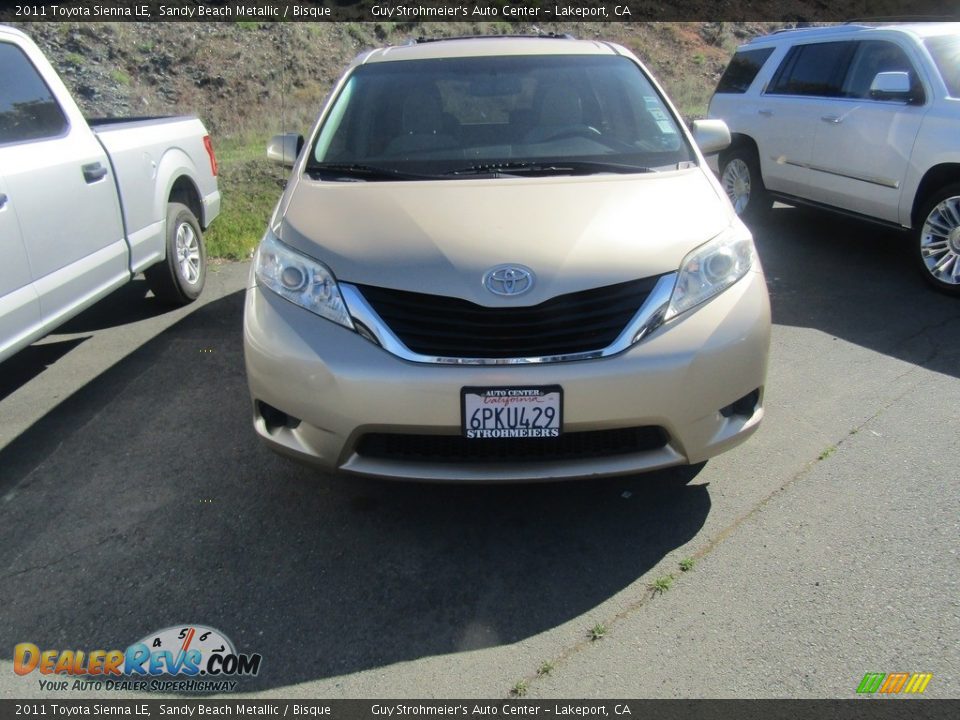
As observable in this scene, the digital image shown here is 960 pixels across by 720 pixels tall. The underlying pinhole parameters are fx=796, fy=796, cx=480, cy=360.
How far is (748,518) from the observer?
3186 mm

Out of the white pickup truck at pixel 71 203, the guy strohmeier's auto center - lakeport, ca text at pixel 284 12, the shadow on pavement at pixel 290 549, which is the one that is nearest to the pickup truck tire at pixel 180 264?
the white pickup truck at pixel 71 203

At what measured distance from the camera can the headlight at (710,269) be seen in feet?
9.42

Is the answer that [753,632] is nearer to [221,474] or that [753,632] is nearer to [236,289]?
[221,474]

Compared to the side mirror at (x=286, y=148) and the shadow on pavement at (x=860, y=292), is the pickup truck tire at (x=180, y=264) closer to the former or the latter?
the side mirror at (x=286, y=148)

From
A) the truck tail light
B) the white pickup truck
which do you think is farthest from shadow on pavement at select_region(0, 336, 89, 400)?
the truck tail light

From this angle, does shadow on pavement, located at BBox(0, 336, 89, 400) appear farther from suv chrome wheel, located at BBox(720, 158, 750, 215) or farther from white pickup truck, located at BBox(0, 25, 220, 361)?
suv chrome wheel, located at BBox(720, 158, 750, 215)

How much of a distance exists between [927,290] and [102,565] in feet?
18.6

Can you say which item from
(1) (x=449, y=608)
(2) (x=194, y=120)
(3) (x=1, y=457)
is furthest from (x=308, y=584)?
(2) (x=194, y=120)

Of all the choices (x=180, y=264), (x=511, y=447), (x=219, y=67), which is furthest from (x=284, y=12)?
(x=511, y=447)

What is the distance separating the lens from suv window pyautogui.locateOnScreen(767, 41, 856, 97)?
6.83 metres

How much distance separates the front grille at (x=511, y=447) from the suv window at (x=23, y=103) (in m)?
2.78

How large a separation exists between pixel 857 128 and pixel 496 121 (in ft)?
12.9
